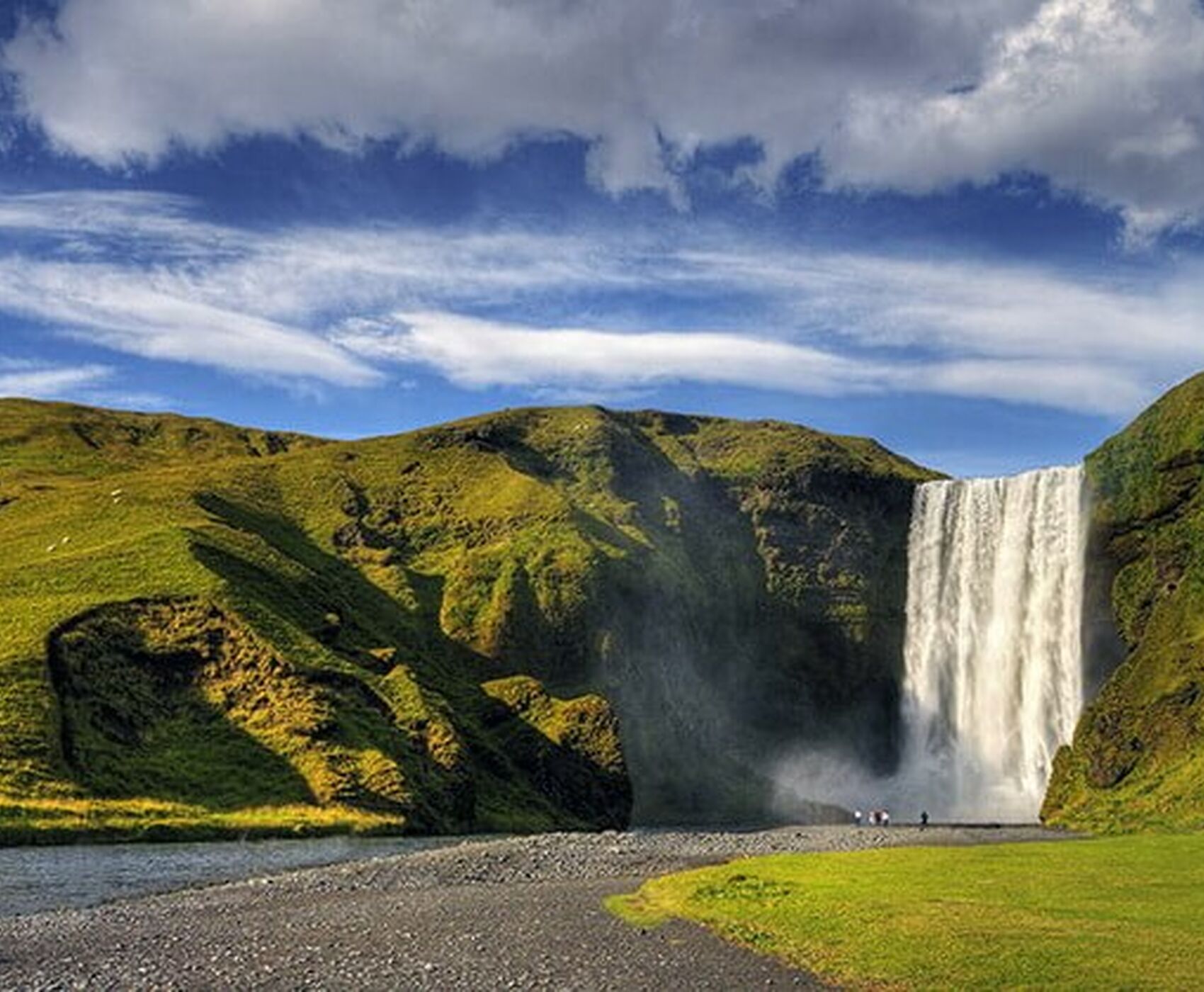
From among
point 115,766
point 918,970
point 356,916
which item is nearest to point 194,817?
point 115,766

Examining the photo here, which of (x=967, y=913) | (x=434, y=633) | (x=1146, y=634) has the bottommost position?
(x=967, y=913)

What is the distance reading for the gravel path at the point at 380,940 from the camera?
28453 millimetres

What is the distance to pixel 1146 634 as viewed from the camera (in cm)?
11188

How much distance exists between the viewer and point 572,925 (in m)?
37.7

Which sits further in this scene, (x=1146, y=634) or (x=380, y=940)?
(x=1146, y=634)

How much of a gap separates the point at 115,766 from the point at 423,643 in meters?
60.4

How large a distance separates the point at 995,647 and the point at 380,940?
122 meters

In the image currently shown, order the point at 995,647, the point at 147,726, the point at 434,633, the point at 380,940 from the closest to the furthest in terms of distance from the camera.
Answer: the point at 380,940
the point at 147,726
the point at 995,647
the point at 434,633

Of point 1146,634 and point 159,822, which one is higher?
point 1146,634

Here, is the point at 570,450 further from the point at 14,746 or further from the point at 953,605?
the point at 14,746

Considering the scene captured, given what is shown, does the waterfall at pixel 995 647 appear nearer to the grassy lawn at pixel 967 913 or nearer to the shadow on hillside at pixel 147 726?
the grassy lawn at pixel 967 913

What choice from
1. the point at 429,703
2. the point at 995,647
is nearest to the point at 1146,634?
the point at 995,647

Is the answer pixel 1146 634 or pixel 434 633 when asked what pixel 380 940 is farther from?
pixel 434 633

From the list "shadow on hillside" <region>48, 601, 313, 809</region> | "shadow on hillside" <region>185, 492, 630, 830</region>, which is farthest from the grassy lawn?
"shadow on hillside" <region>185, 492, 630, 830</region>
